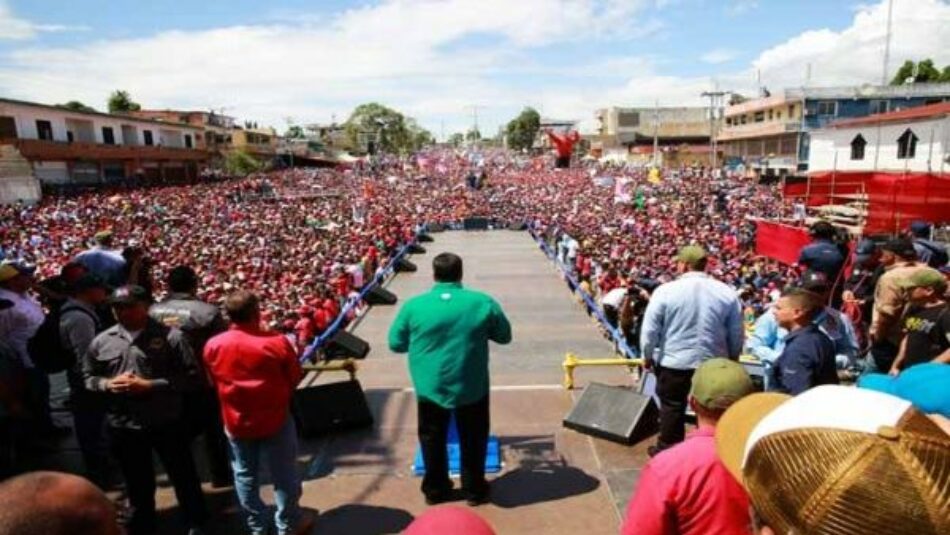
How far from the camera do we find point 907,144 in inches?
1054

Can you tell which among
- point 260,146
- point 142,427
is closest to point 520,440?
point 142,427

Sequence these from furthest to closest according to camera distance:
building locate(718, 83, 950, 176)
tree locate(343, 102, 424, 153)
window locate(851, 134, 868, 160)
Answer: tree locate(343, 102, 424, 153), building locate(718, 83, 950, 176), window locate(851, 134, 868, 160)

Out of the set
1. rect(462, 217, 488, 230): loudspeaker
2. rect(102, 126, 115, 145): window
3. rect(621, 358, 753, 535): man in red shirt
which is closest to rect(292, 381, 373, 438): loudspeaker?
rect(621, 358, 753, 535): man in red shirt

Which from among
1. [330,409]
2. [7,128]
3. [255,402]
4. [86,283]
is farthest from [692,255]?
[7,128]

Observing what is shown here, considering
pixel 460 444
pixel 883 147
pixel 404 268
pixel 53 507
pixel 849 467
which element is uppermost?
pixel 883 147

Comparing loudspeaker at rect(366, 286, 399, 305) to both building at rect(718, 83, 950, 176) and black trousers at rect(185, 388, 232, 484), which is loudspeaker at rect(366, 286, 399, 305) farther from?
building at rect(718, 83, 950, 176)

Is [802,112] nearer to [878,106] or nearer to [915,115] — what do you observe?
[878,106]

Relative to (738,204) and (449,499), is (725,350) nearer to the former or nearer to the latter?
(449,499)

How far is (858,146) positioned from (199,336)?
3656cm

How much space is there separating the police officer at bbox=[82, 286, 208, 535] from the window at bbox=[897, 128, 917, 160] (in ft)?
102

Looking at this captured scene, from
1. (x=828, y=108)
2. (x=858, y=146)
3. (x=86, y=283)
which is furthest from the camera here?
(x=828, y=108)

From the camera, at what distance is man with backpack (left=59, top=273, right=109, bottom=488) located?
4.07 metres

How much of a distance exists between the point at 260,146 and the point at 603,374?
87.2m

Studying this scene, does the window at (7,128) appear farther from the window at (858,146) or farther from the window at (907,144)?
the window at (858,146)
